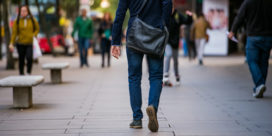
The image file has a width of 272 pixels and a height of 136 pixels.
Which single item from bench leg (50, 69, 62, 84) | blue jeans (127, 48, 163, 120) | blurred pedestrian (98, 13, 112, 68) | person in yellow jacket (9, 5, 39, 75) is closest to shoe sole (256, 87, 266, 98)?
blue jeans (127, 48, 163, 120)

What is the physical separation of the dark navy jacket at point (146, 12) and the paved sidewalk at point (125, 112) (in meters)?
1.17

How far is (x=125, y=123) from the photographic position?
665 cm

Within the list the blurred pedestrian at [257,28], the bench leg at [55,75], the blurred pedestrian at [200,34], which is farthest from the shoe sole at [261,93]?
the blurred pedestrian at [200,34]

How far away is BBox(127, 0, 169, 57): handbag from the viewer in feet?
19.5

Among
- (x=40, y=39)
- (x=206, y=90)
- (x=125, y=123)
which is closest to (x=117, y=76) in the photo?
(x=206, y=90)

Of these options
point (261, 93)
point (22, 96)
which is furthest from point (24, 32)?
point (261, 93)

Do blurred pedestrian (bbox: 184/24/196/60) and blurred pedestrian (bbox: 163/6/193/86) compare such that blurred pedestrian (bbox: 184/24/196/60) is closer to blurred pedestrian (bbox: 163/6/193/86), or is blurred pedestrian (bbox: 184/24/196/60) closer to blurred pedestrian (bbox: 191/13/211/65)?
blurred pedestrian (bbox: 191/13/211/65)

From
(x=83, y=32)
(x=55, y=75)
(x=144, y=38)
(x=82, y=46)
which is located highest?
(x=144, y=38)

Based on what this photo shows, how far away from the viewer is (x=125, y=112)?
762 cm

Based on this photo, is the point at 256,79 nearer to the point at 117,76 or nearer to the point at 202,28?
the point at 117,76

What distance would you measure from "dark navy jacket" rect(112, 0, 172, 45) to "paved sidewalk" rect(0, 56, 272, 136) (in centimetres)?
117

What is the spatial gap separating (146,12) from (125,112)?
2031mm

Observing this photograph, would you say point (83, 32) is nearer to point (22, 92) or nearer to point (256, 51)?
point (256, 51)

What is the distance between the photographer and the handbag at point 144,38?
5.96m
